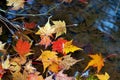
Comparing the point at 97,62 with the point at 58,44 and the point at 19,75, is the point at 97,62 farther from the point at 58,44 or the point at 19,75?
the point at 19,75

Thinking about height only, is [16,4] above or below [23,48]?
above

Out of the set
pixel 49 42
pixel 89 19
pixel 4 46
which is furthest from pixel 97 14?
pixel 4 46

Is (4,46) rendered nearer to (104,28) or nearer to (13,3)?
(13,3)

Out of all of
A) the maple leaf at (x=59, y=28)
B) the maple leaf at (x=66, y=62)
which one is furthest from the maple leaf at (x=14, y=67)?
the maple leaf at (x=59, y=28)

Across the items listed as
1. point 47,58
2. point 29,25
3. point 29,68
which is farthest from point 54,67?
point 29,25

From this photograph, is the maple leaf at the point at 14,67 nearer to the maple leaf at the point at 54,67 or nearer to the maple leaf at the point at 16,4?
the maple leaf at the point at 54,67

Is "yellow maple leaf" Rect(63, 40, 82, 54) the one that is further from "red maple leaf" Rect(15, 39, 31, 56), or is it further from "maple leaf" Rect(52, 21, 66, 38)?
"red maple leaf" Rect(15, 39, 31, 56)

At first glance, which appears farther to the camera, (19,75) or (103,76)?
(103,76)
